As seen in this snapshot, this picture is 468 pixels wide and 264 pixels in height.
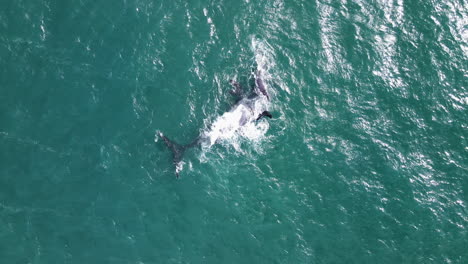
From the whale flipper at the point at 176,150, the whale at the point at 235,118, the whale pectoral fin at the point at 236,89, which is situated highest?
the whale pectoral fin at the point at 236,89

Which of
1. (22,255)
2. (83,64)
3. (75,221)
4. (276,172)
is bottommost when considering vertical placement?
(22,255)

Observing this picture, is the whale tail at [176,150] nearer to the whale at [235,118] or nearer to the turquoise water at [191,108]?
the whale at [235,118]

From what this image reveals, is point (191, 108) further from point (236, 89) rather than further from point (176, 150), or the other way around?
point (236, 89)

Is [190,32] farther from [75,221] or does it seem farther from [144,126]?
[75,221]

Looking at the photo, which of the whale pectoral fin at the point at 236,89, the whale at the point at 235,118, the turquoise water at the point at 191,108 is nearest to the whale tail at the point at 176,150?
the whale at the point at 235,118

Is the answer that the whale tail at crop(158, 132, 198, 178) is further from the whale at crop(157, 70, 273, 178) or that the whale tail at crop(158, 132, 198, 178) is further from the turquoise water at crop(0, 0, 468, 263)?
the turquoise water at crop(0, 0, 468, 263)

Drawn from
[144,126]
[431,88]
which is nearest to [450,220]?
[431,88]

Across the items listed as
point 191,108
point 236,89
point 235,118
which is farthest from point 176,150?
point 236,89
